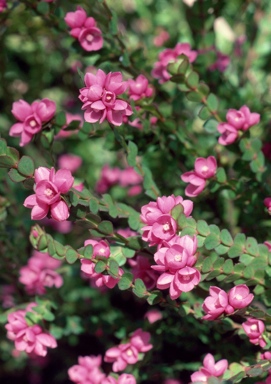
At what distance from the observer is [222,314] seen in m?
0.97

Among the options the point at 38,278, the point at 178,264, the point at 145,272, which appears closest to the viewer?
the point at 178,264

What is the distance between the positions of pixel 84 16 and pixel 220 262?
1.85ft

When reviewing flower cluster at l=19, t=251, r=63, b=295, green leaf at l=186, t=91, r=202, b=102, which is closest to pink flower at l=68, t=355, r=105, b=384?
flower cluster at l=19, t=251, r=63, b=295

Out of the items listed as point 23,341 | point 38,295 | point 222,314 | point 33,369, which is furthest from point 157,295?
point 33,369

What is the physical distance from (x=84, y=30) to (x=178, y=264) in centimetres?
56

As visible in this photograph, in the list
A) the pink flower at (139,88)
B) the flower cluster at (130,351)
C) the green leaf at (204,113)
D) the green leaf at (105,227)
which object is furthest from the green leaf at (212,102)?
the flower cluster at (130,351)

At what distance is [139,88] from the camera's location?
1.21 meters

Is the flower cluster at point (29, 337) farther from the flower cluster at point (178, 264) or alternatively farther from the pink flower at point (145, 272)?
the flower cluster at point (178, 264)

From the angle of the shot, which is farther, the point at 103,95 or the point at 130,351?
the point at 130,351

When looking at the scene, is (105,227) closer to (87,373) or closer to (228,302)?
(228,302)

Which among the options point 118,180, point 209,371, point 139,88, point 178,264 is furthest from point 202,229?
point 118,180

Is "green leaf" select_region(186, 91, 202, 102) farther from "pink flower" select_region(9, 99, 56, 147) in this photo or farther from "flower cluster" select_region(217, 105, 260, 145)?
"pink flower" select_region(9, 99, 56, 147)

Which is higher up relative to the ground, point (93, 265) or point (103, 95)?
point (103, 95)

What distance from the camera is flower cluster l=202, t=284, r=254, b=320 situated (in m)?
0.95
